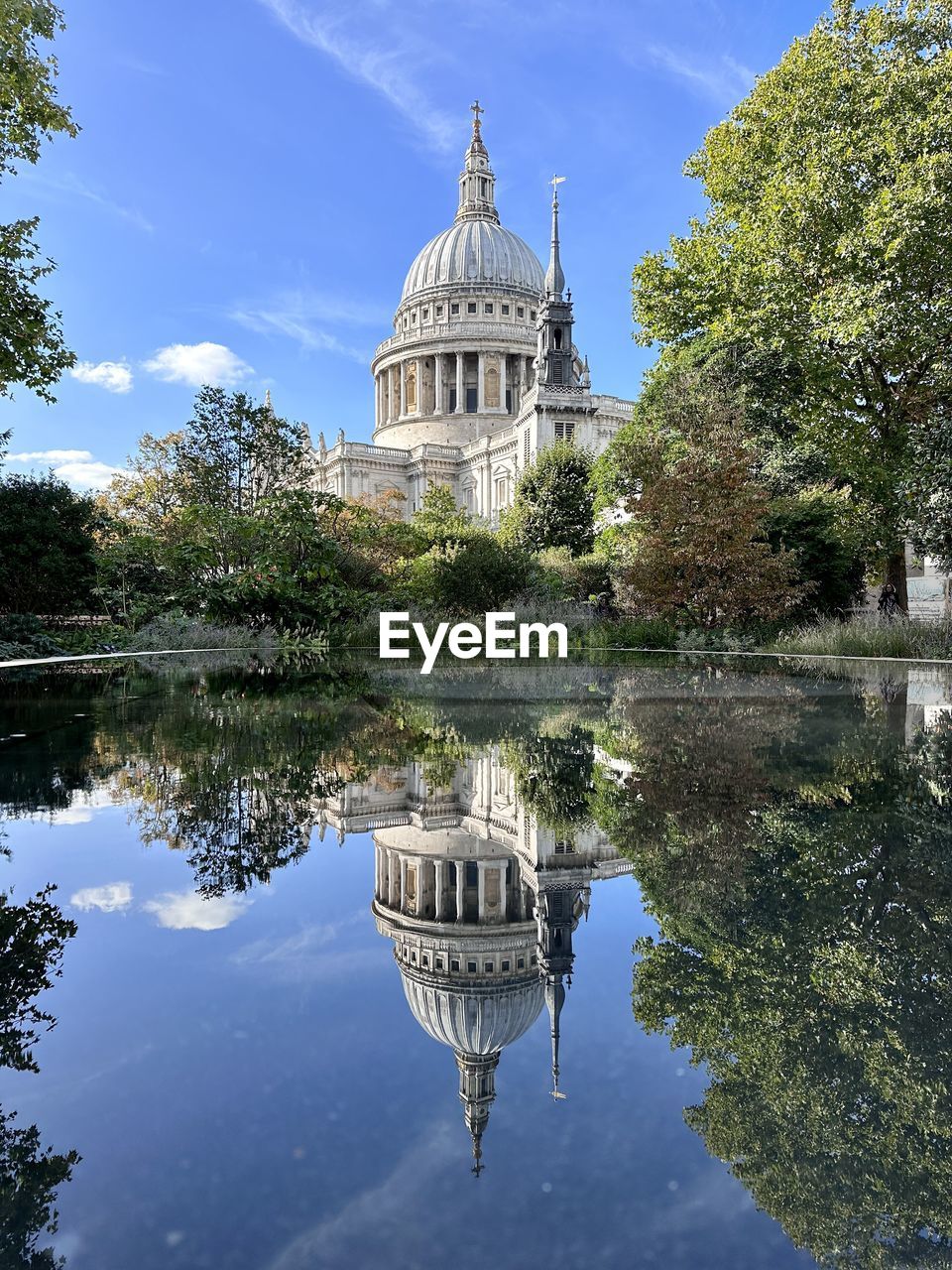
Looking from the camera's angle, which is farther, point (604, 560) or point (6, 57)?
point (604, 560)

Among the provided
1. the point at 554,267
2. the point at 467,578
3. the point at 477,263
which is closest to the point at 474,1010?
the point at 467,578

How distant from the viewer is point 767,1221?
3.32ft

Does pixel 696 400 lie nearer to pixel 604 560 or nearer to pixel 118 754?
pixel 604 560

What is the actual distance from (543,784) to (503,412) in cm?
6623

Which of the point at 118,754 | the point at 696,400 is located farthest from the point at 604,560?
the point at 118,754

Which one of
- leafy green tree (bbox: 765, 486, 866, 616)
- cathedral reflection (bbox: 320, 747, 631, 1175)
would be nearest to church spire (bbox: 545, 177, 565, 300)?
leafy green tree (bbox: 765, 486, 866, 616)

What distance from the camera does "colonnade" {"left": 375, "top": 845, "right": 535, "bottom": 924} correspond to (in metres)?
1.93

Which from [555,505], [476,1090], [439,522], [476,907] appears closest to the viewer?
[476,1090]

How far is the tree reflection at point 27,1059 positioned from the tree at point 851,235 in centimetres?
1389

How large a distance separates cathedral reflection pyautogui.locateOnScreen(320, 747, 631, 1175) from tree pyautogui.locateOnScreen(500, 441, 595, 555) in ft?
110

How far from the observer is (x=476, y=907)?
199 cm

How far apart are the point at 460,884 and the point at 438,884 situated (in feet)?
0.19

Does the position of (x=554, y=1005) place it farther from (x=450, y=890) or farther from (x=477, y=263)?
(x=477, y=263)

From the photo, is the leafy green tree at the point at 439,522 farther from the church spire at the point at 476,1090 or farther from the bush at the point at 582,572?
the church spire at the point at 476,1090
